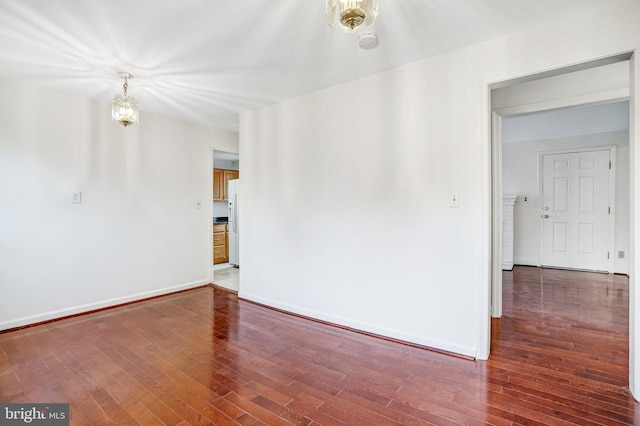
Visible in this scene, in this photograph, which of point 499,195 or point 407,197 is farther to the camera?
point 499,195

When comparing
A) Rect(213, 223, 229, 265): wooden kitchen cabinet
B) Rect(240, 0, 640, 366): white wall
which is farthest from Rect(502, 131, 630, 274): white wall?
Rect(213, 223, 229, 265): wooden kitchen cabinet

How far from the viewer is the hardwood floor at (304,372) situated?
1.85m

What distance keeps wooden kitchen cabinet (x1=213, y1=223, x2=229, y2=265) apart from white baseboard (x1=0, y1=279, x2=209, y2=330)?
169cm

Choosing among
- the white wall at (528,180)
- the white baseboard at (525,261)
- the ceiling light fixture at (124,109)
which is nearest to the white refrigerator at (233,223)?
the ceiling light fixture at (124,109)

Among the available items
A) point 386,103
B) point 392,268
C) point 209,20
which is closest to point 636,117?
point 386,103

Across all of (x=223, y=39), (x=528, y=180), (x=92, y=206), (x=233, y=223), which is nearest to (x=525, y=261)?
(x=528, y=180)

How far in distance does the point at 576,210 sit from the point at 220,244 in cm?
675

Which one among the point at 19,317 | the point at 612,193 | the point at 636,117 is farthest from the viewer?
the point at 612,193

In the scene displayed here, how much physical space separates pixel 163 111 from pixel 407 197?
3.33 meters

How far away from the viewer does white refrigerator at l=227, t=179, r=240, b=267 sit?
6.03 meters

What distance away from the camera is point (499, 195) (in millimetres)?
3441

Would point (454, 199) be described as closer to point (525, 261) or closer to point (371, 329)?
point (371, 329)

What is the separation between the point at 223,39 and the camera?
2346 mm

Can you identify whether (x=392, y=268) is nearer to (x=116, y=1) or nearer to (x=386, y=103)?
(x=386, y=103)
